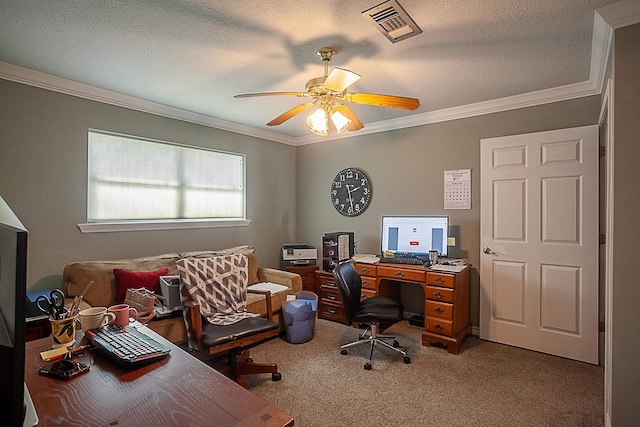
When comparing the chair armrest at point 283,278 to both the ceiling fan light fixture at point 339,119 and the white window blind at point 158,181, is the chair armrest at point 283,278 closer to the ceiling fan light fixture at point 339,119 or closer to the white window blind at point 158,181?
the white window blind at point 158,181

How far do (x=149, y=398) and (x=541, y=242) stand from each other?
3.29m

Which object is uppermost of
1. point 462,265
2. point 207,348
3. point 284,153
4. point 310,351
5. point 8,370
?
point 284,153

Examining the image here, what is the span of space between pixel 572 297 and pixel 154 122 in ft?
14.3

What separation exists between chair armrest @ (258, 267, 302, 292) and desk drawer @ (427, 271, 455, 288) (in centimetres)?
138

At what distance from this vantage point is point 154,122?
137 inches

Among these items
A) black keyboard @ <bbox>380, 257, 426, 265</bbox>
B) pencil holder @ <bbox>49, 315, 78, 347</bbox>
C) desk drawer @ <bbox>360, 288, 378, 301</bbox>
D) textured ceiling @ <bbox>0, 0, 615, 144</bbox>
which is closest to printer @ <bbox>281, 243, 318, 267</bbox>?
desk drawer @ <bbox>360, 288, 378, 301</bbox>

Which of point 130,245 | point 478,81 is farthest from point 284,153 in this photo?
point 478,81

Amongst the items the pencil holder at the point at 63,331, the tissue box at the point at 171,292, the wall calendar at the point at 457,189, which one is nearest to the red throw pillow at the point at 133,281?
the tissue box at the point at 171,292

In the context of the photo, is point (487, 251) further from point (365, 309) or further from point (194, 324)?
point (194, 324)

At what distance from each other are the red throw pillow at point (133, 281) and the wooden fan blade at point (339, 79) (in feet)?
7.35

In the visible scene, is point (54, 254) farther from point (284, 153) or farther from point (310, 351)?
point (284, 153)

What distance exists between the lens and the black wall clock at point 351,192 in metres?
4.33

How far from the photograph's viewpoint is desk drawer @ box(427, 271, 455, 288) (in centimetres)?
305

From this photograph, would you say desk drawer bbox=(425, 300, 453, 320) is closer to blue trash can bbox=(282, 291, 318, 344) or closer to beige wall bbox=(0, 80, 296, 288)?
blue trash can bbox=(282, 291, 318, 344)
